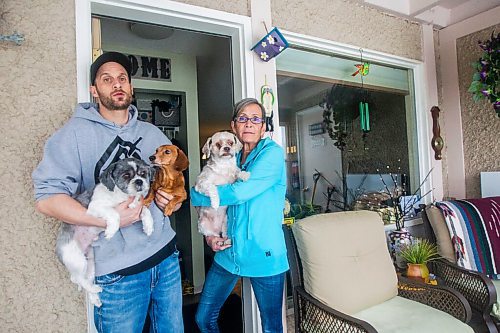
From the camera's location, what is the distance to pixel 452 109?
3279mm

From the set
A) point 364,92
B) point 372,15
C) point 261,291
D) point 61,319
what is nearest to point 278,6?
point 372,15

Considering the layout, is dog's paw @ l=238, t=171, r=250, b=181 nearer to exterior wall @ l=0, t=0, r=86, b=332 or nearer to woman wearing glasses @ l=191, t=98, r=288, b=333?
woman wearing glasses @ l=191, t=98, r=288, b=333

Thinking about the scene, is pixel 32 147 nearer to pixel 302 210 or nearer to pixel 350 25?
pixel 302 210

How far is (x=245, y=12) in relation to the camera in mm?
2240

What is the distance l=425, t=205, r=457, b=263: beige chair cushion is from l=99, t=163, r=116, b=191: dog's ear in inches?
88.1

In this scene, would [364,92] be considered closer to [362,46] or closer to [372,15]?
[362,46]

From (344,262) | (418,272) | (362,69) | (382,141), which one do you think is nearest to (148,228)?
(344,262)

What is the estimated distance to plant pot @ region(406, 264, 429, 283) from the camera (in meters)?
2.24

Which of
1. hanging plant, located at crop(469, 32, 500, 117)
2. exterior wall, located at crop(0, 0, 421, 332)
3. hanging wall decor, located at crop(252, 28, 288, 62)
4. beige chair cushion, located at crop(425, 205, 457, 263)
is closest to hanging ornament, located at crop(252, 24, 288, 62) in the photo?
hanging wall decor, located at crop(252, 28, 288, 62)

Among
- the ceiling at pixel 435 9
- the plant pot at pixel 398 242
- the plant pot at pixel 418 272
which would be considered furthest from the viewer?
the ceiling at pixel 435 9

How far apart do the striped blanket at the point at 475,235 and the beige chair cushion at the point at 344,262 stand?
2.21 feet

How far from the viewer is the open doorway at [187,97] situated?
11.3ft

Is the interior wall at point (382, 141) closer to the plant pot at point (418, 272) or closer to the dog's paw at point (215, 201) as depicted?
the plant pot at point (418, 272)

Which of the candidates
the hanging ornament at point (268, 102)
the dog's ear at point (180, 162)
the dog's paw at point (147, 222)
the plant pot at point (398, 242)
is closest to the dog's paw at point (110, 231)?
the dog's paw at point (147, 222)
